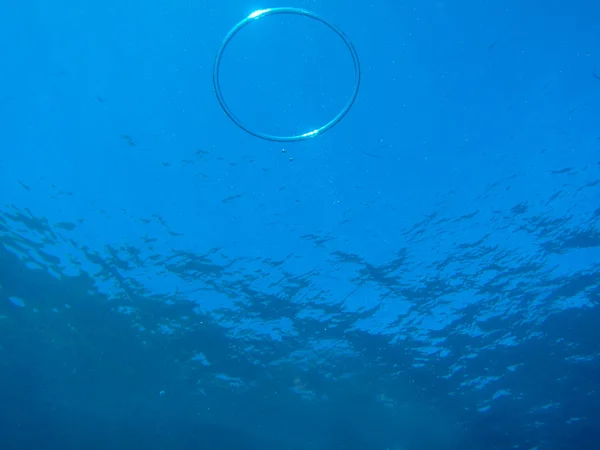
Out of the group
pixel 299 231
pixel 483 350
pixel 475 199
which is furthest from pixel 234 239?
pixel 483 350

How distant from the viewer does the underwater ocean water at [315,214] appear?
8.27m

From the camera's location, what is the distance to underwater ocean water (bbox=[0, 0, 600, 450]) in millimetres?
8266

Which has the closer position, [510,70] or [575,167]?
[510,70]

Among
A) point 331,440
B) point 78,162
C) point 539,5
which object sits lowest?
point 331,440

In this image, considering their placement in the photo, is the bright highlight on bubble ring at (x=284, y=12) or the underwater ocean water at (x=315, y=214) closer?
the bright highlight on bubble ring at (x=284, y=12)

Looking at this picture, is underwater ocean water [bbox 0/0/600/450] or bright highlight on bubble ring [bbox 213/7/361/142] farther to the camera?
underwater ocean water [bbox 0/0/600/450]

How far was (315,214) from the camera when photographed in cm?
1154

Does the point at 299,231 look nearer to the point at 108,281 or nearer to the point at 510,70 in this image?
the point at 510,70

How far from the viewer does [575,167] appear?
10797 millimetres

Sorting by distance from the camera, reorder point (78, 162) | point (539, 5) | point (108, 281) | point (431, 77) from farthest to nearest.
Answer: point (108, 281)
point (78, 162)
point (431, 77)
point (539, 5)

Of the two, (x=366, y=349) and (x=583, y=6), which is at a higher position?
(x=583, y=6)

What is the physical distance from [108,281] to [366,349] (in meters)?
9.56

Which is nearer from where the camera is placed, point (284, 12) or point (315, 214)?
point (284, 12)

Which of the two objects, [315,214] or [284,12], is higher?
[315,214]
